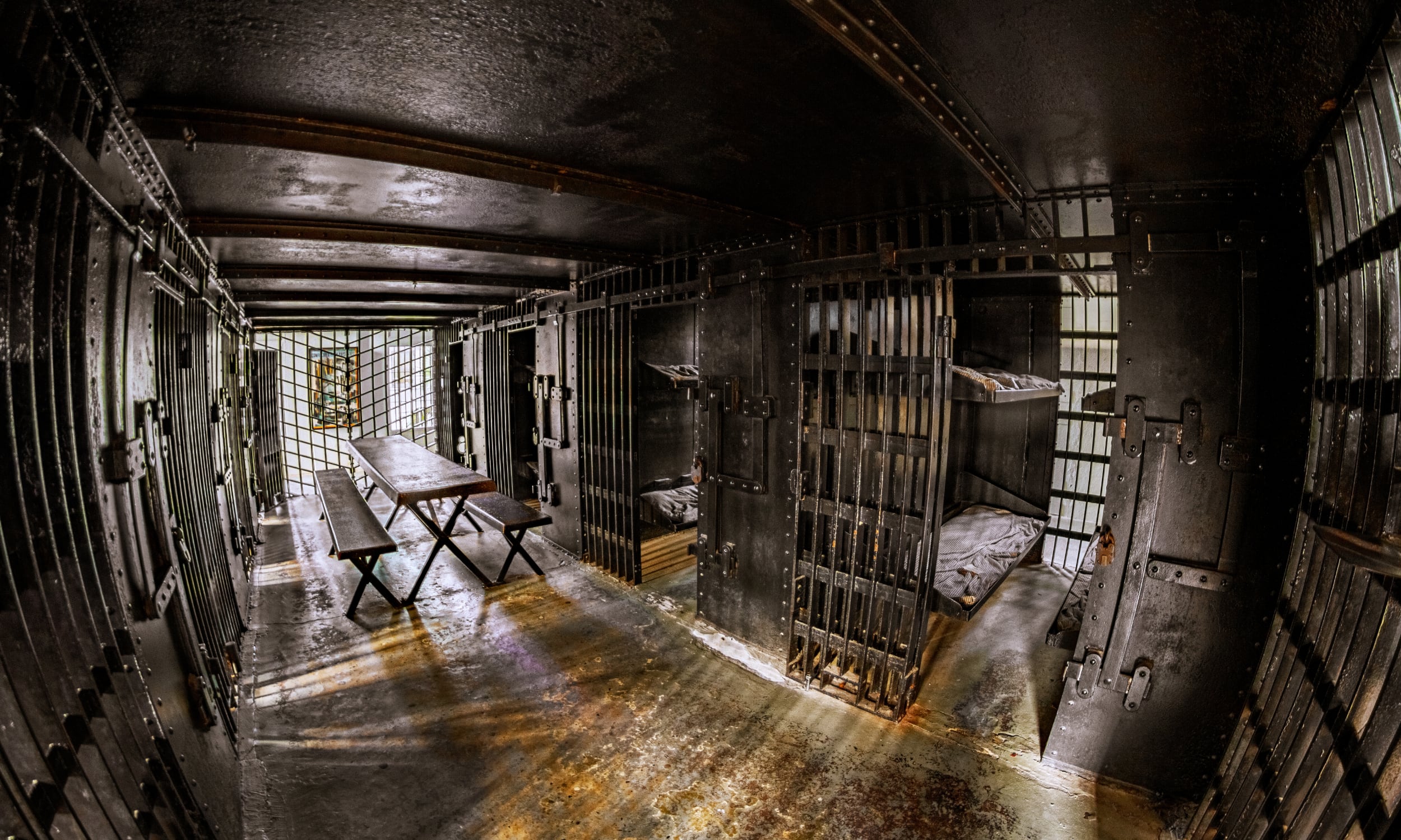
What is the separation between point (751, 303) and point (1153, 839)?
4354 mm

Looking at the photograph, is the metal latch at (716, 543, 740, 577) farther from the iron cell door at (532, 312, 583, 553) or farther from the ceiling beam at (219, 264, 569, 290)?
the ceiling beam at (219, 264, 569, 290)

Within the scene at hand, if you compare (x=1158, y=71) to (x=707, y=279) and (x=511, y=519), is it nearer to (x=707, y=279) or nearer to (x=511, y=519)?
(x=707, y=279)

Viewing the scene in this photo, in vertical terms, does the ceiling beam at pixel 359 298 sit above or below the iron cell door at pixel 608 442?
above

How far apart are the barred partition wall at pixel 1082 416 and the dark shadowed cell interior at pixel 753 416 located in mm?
647

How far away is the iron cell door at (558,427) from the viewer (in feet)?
24.6

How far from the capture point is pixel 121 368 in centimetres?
258

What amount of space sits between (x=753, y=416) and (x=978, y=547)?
2.61 meters

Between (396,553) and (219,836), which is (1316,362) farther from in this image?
(396,553)

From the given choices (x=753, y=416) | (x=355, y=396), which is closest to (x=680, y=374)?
(x=753, y=416)

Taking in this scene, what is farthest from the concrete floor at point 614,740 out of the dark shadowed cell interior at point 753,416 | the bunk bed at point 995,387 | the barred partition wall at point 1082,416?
the bunk bed at point 995,387

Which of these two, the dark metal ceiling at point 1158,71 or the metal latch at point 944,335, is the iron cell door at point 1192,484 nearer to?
the dark metal ceiling at point 1158,71

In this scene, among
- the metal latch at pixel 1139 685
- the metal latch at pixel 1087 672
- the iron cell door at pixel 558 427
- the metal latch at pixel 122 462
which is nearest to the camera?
the metal latch at pixel 122 462

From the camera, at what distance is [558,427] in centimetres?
781

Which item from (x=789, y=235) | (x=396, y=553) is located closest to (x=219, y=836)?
(x=789, y=235)
